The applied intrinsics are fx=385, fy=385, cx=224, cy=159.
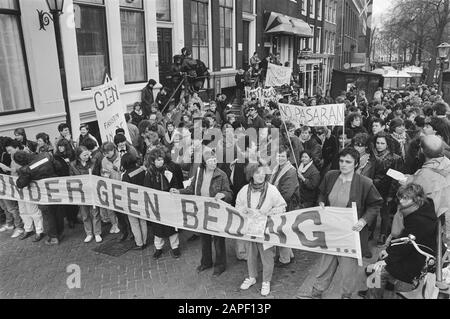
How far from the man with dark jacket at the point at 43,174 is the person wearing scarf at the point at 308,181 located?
12.5 ft

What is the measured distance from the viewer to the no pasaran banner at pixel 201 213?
4.25 meters

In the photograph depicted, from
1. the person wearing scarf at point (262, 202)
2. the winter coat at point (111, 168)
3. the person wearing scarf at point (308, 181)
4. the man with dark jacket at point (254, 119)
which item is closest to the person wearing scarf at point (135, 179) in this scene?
the winter coat at point (111, 168)

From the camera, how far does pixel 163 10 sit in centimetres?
1328

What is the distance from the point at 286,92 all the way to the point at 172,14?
234 inches

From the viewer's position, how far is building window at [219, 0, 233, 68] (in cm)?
1717

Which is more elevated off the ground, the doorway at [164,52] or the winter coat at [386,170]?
the doorway at [164,52]

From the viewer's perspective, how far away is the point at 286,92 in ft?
54.9

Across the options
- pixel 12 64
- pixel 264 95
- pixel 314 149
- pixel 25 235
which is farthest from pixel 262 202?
pixel 264 95

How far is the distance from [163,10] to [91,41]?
12.1ft

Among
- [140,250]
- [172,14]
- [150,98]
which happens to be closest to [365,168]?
[140,250]

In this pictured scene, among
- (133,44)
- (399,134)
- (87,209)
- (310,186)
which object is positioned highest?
(133,44)

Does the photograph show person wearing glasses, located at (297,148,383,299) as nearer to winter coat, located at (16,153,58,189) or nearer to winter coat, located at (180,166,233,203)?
winter coat, located at (180,166,233,203)

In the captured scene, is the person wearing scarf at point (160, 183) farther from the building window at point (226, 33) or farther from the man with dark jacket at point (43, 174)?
the building window at point (226, 33)

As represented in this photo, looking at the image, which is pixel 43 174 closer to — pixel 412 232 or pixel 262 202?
pixel 262 202
